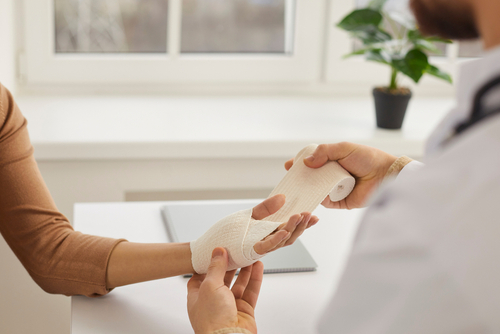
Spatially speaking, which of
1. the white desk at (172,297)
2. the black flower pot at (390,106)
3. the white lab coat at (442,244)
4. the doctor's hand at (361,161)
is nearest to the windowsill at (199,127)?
the black flower pot at (390,106)

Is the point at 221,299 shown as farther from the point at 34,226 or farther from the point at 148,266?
the point at 34,226

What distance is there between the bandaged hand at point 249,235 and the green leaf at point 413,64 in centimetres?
84

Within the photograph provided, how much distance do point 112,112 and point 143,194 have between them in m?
0.27

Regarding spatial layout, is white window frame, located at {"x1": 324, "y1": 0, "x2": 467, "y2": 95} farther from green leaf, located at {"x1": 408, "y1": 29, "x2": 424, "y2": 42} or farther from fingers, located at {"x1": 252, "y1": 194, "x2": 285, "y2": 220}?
fingers, located at {"x1": 252, "y1": 194, "x2": 285, "y2": 220}

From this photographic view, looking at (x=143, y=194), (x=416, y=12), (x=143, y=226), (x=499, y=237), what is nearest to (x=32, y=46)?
(x=143, y=194)

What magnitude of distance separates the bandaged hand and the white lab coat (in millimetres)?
344

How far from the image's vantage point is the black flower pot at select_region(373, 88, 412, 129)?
159 cm

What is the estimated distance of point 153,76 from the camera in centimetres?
180

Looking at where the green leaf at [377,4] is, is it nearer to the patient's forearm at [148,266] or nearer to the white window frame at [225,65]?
the white window frame at [225,65]

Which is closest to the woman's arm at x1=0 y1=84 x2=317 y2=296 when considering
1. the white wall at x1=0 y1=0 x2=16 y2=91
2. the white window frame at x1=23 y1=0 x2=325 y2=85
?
the white wall at x1=0 y1=0 x2=16 y2=91

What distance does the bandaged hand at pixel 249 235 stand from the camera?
0.75m

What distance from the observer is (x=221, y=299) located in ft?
2.25

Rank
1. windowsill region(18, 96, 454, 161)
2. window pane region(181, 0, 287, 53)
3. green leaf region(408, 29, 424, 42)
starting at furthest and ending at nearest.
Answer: window pane region(181, 0, 287, 53) < green leaf region(408, 29, 424, 42) < windowsill region(18, 96, 454, 161)

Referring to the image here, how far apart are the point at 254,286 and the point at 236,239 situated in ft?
0.23
